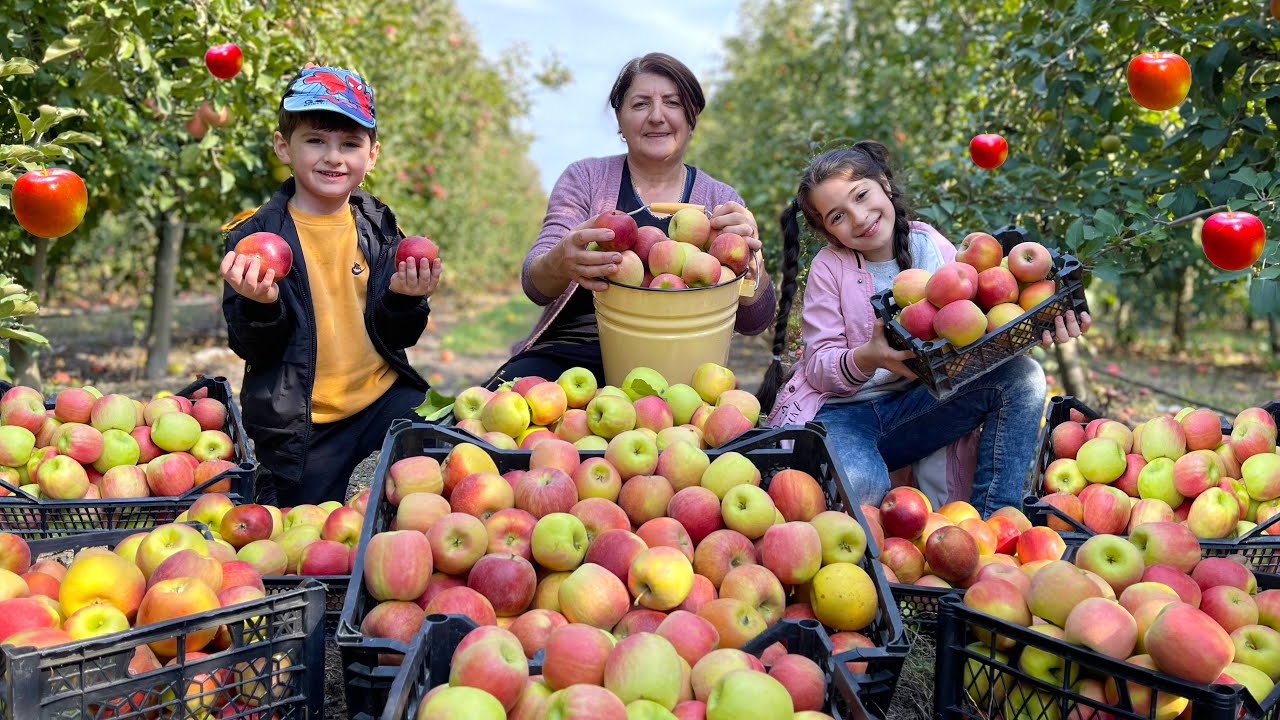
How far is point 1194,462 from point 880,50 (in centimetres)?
609

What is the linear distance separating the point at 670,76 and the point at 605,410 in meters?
1.39

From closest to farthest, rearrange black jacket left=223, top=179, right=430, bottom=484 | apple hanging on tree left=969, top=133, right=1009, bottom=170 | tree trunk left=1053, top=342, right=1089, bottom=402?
black jacket left=223, top=179, right=430, bottom=484 < apple hanging on tree left=969, top=133, right=1009, bottom=170 < tree trunk left=1053, top=342, right=1089, bottom=402

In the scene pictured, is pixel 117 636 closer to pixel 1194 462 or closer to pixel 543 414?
pixel 543 414

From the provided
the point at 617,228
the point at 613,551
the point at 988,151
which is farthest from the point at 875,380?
the point at 613,551

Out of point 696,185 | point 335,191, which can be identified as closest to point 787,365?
point 696,185

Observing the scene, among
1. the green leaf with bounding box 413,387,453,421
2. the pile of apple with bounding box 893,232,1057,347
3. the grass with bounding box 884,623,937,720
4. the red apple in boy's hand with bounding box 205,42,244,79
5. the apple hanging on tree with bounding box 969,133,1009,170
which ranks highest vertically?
the red apple in boy's hand with bounding box 205,42,244,79

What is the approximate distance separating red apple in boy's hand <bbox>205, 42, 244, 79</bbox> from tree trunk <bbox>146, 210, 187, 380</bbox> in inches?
136

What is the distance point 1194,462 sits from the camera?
93.0 inches

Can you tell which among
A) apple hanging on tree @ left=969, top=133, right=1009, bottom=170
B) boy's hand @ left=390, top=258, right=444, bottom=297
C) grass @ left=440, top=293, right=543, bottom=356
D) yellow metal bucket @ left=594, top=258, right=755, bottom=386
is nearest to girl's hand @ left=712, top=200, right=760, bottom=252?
yellow metal bucket @ left=594, top=258, right=755, bottom=386

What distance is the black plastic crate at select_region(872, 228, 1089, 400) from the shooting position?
93.4 inches

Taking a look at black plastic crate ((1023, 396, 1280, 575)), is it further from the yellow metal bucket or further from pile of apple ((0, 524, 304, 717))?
pile of apple ((0, 524, 304, 717))

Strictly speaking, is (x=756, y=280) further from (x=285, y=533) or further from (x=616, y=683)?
(x=616, y=683)

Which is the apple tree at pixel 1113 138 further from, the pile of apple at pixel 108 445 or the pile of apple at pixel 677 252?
the pile of apple at pixel 108 445

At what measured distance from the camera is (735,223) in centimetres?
282
